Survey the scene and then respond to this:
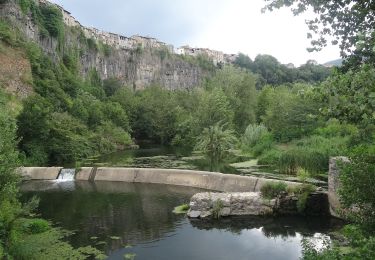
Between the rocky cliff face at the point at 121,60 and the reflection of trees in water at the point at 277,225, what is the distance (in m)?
48.6

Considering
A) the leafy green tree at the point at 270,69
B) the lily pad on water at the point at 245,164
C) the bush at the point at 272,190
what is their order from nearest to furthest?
the bush at the point at 272,190 < the lily pad on water at the point at 245,164 < the leafy green tree at the point at 270,69

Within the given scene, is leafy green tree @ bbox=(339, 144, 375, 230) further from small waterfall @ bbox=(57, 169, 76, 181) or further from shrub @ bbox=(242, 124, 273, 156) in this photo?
shrub @ bbox=(242, 124, 273, 156)

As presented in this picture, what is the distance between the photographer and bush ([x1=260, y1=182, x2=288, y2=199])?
17484mm

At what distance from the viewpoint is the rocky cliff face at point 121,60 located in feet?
202

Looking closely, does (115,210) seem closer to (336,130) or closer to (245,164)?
(245,164)

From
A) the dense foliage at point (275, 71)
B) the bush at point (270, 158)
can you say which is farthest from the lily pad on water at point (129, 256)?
the dense foliage at point (275, 71)

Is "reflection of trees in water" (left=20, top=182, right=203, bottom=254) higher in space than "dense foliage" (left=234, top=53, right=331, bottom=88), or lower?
lower

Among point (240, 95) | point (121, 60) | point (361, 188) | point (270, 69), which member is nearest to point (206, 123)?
point (240, 95)

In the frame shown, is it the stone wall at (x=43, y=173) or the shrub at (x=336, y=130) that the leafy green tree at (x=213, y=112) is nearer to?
the shrub at (x=336, y=130)

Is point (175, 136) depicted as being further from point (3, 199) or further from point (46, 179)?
point (3, 199)

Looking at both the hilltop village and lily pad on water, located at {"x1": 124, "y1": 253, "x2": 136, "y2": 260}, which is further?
the hilltop village

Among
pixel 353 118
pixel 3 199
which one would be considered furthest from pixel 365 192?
pixel 3 199

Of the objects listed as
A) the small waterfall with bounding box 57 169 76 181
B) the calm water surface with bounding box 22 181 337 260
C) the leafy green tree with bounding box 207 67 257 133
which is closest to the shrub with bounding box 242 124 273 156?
the leafy green tree with bounding box 207 67 257 133

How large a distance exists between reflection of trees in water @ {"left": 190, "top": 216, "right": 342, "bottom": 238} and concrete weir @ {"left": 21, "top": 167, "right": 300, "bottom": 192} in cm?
271
